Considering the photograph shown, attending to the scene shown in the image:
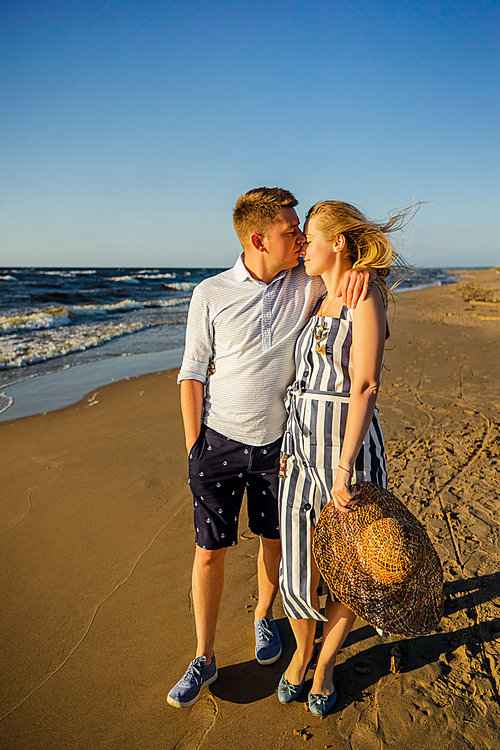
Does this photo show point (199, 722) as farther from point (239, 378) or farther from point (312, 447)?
point (239, 378)

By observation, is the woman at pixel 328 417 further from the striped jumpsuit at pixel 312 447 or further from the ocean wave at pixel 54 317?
the ocean wave at pixel 54 317

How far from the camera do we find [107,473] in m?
4.50

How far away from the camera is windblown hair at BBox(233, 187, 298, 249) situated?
213cm

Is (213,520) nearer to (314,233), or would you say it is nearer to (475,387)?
(314,233)

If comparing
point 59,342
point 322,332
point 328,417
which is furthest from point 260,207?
point 59,342

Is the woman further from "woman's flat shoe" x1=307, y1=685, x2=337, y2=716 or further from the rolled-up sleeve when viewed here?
the rolled-up sleeve

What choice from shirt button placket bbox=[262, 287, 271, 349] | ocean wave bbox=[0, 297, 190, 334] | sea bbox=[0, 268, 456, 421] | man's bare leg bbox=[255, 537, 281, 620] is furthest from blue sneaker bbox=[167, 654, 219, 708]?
ocean wave bbox=[0, 297, 190, 334]

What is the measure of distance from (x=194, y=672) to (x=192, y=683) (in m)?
0.05

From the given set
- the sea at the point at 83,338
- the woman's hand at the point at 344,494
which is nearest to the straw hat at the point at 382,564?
the woman's hand at the point at 344,494

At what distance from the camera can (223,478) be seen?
2.24 metres

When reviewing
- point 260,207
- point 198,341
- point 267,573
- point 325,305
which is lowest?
point 267,573

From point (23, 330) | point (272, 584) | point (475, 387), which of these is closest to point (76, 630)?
point (272, 584)

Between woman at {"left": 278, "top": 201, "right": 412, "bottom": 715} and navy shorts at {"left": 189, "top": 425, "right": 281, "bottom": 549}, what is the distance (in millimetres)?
157

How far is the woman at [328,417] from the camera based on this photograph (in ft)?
6.11
